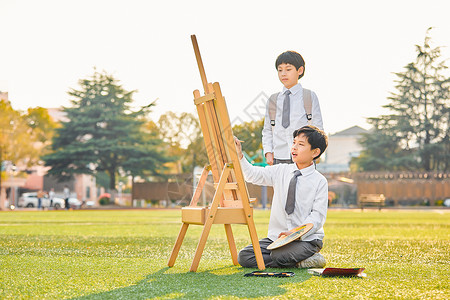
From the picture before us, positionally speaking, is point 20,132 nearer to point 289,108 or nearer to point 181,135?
point 181,135

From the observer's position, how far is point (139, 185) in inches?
1641

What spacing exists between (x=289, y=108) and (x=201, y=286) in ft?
6.77

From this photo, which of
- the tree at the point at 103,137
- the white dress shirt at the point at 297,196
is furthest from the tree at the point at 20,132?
the white dress shirt at the point at 297,196

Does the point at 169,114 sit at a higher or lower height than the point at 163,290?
higher

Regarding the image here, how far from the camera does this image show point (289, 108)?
4996mm

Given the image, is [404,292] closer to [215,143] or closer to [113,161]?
[215,143]

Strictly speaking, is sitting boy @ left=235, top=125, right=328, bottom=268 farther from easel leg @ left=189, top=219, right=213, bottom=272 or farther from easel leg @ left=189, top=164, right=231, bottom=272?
easel leg @ left=189, top=219, right=213, bottom=272

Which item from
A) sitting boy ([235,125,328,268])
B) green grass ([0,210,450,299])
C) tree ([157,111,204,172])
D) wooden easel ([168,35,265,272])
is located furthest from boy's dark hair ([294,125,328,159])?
tree ([157,111,204,172])

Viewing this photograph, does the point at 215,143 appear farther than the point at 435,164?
No

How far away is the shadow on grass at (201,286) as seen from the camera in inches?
122

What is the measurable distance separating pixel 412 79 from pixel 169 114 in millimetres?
17438

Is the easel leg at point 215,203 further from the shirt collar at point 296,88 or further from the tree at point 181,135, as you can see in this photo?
the tree at point 181,135

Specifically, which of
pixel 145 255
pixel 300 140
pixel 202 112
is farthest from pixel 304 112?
pixel 145 255

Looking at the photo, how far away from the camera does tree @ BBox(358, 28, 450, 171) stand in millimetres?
41906
